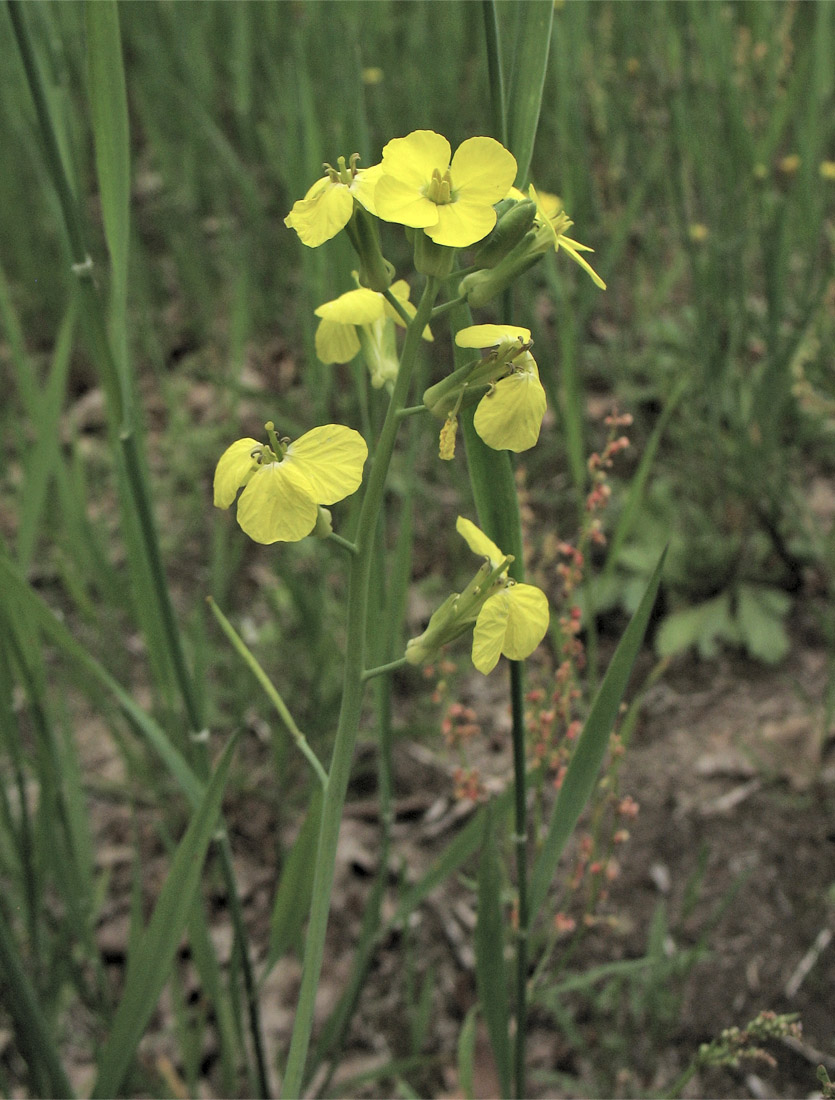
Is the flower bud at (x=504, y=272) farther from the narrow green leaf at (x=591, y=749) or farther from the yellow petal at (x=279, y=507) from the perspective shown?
the narrow green leaf at (x=591, y=749)

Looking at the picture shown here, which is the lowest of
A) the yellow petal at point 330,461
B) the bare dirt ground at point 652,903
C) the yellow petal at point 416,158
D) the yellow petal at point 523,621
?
the bare dirt ground at point 652,903

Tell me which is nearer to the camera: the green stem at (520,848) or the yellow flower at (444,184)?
the yellow flower at (444,184)

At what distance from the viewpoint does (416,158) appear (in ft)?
2.10

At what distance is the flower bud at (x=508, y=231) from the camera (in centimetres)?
64

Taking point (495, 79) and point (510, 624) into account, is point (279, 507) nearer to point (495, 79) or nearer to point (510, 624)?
point (510, 624)

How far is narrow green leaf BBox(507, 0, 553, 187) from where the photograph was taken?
2.56 ft

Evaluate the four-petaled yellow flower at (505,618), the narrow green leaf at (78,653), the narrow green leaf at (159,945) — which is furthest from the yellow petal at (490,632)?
the narrow green leaf at (78,653)

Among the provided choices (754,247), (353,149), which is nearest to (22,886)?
(353,149)

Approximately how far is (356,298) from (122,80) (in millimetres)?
377

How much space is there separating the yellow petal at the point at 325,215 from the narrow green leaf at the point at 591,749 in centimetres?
39

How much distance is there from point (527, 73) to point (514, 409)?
1.07 ft

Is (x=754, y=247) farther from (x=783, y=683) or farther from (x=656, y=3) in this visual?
(x=783, y=683)

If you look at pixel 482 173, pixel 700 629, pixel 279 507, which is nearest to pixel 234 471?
pixel 279 507

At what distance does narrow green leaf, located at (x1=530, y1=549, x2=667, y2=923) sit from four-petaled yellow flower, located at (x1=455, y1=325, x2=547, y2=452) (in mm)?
226
